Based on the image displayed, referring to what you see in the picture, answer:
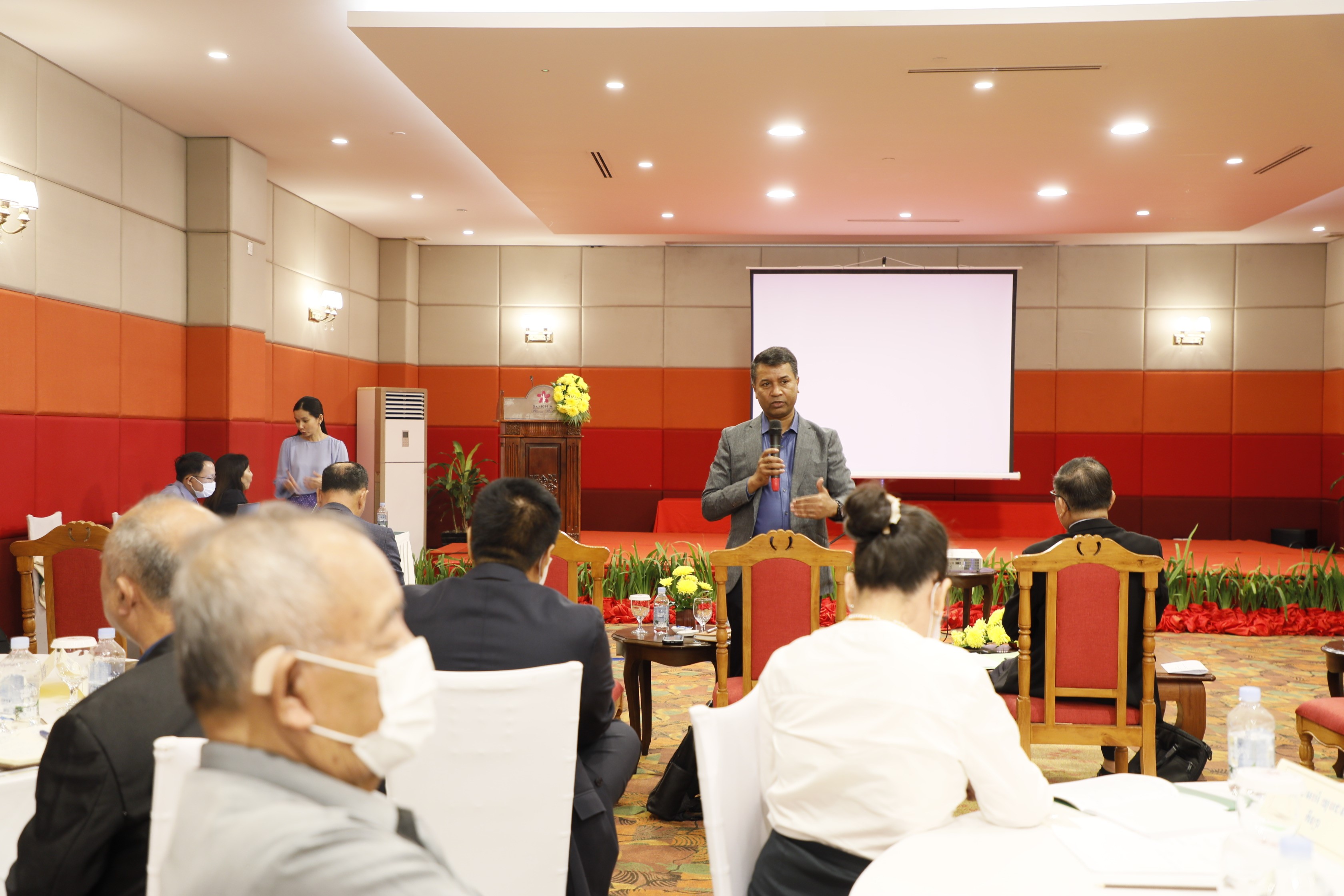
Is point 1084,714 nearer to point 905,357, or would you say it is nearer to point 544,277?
point 905,357

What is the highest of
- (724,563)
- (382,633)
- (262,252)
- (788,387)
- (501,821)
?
(262,252)

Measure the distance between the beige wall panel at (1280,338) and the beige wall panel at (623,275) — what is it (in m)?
5.95

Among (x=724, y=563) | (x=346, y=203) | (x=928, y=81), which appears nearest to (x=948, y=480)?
(x=928, y=81)

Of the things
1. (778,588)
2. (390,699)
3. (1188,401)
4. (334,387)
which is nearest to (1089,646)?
(778,588)

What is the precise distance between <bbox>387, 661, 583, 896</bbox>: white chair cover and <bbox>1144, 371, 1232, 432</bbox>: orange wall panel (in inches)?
378

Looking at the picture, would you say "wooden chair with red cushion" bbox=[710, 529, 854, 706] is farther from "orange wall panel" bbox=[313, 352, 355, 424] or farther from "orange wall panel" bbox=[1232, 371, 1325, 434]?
"orange wall panel" bbox=[1232, 371, 1325, 434]

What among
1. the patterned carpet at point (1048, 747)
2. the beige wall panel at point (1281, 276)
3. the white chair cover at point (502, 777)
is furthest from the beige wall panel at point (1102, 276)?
the white chair cover at point (502, 777)

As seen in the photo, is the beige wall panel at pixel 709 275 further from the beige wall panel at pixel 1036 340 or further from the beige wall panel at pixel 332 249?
the beige wall panel at pixel 332 249

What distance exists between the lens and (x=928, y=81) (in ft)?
16.9

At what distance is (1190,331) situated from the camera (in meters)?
9.96

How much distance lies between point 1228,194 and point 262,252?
7.39 metres

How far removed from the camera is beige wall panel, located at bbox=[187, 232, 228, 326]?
693 cm

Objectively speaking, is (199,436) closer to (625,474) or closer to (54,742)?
(625,474)

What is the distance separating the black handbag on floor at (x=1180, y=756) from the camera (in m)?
3.55
